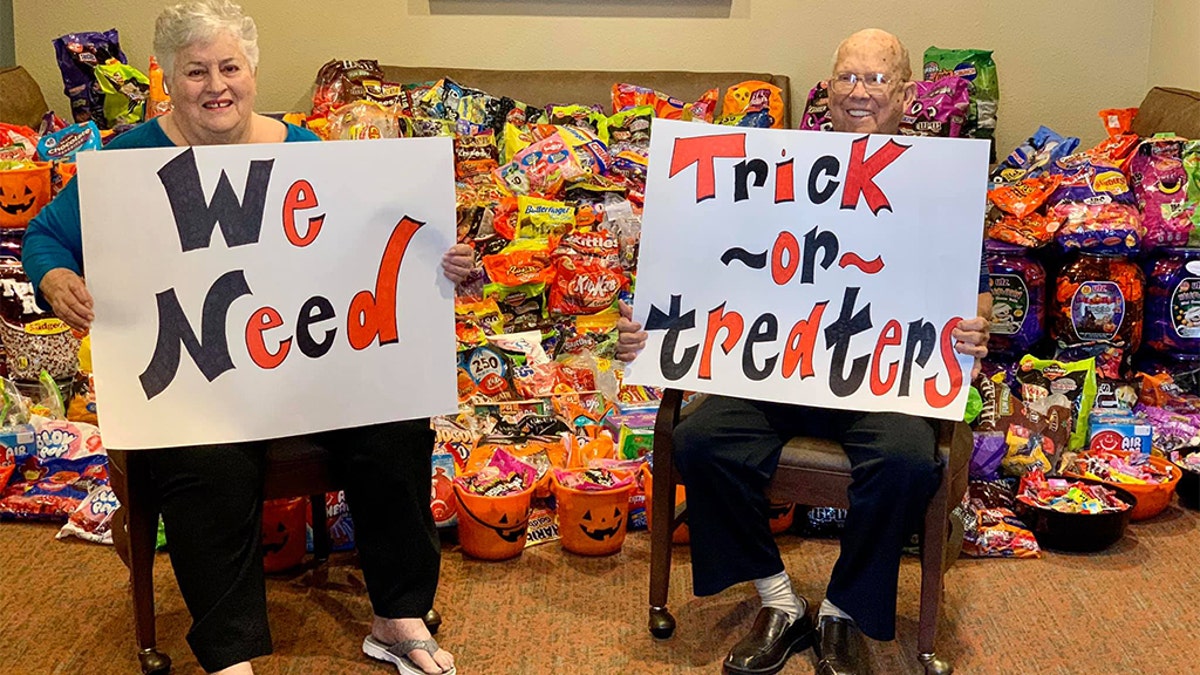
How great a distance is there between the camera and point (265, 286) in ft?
6.13

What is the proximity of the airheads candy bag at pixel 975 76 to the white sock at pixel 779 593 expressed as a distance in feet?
6.75

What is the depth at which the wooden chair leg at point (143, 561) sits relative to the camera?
1.93 m

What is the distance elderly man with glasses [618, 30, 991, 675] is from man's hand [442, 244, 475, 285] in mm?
270

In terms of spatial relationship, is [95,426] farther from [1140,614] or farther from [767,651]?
[1140,614]

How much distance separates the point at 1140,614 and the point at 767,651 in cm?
73

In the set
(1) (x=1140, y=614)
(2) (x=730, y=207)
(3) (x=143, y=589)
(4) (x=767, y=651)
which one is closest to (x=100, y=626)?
(3) (x=143, y=589)

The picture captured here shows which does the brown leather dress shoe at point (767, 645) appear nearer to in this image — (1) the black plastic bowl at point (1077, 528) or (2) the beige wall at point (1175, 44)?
(1) the black plastic bowl at point (1077, 528)

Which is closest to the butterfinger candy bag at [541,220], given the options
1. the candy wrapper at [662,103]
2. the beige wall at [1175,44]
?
the candy wrapper at [662,103]

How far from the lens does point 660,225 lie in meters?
1.99

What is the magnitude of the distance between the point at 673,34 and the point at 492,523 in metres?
2.16

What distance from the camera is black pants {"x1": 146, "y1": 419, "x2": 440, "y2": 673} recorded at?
1830mm

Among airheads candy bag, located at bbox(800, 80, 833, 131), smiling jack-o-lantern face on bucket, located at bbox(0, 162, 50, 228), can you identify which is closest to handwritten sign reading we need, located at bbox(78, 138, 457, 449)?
smiling jack-o-lantern face on bucket, located at bbox(0, 162, 50, 228)

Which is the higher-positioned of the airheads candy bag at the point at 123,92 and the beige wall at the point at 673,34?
the beige wall at the point at 673,34

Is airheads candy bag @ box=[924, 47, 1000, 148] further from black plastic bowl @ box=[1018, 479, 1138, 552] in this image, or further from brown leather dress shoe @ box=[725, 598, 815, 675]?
brown leather dress shoe @ box=[725, 598, 815, 675]
